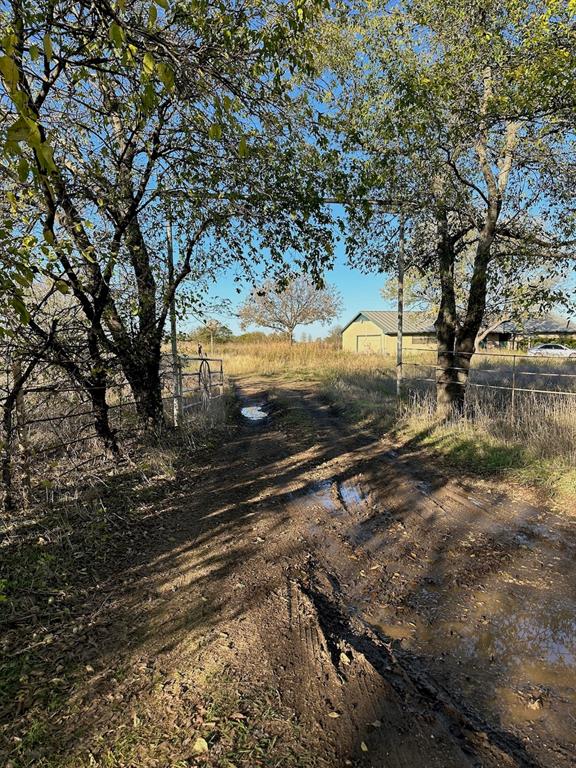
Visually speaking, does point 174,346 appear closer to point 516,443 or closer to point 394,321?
point 516,443

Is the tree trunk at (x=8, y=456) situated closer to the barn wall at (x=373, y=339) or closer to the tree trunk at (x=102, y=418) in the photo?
the tree trunk at (x=102, y=418)

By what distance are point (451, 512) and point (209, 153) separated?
201 inches

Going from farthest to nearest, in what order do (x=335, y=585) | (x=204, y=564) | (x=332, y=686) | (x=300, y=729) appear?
(x=204, y=564) → (x=335, y=585) → (x=332, y=686) → (x=300, y=729)

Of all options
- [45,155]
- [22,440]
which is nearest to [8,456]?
[22,440]

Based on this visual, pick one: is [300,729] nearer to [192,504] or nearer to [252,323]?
[192,504]

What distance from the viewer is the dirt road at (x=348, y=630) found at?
2225 mm

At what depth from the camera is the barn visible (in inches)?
1689

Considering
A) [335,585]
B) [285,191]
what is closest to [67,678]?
[335,585]

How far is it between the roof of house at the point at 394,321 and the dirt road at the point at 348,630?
34.6 metres

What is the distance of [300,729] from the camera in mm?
2234

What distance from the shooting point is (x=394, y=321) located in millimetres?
48469

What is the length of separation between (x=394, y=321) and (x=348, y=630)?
4756cm

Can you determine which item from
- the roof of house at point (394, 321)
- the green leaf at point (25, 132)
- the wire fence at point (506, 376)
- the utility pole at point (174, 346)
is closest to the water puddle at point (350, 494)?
the wire fence at point (506, 376)

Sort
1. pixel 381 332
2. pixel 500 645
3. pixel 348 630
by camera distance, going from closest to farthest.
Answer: pixel 500 645, pixel 348 630, pixel 381 332
